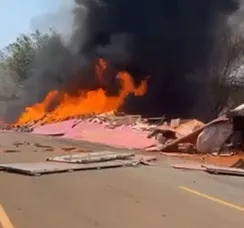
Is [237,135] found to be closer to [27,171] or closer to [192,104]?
[27,171]

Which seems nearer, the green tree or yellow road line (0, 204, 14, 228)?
yellow road line (0, 204, 14, 228)

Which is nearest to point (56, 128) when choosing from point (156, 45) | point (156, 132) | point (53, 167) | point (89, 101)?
point (89, 101)

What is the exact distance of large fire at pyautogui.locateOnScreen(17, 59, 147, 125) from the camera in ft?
143

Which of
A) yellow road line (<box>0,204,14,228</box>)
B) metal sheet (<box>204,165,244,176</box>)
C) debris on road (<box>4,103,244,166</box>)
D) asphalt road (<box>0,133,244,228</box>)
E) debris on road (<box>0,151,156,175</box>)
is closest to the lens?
yellow road line (<box>0,204,14,228</box>)

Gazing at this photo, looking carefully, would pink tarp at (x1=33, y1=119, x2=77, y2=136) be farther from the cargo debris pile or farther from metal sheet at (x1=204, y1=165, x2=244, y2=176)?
metal sheet at (x1=204, y1=165, x2=244, y2=176)

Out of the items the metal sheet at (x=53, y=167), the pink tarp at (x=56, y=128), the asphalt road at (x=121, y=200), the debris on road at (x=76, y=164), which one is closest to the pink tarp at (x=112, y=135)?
the pink tarp at (x=56, y=128)

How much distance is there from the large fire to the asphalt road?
30202 millimetres

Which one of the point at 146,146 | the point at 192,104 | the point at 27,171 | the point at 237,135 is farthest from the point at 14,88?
the point at 27,171

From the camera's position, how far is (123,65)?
44.0 metres

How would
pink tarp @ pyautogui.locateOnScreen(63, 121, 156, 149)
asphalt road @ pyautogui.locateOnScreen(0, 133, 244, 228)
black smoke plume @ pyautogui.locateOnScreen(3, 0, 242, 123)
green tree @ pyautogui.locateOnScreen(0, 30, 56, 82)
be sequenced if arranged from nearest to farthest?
1. asphalt road @ pyautogui.locateOnScreen(0, 133, 244, 228)
2. pink tarp @ pyautogui.locateOnScreen(63, 121, 156, 149)
3. black smoke plume @ pyautogui.locateOnScreen(3, 0, 242, 123)
4. green tree @ pyautogui.locateOnScreen(0, 30, 56, 82)

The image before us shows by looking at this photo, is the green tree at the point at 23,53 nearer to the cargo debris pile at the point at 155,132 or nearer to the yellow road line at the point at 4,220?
the cargo debris pile at the point at 155,132

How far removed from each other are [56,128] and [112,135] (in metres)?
9.67

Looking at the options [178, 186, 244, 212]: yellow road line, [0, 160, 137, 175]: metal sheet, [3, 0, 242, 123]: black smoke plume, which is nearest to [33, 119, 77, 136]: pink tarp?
[3, 0, 242, 123]: black smoke plume

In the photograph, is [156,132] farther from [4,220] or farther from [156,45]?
[4,220]
